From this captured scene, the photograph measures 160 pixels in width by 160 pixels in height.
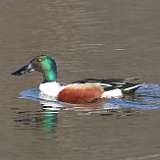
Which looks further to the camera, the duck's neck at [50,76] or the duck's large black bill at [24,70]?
the duck's large black bill at [24,70]

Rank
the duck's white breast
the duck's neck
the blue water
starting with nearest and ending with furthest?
the blue water, the duck's white breast, the duck's neck

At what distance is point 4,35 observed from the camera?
74.8 ft

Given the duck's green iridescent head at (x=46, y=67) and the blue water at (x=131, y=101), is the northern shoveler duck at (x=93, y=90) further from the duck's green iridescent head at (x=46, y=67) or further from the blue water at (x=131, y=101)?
the duck's green iridescent head at (x=46, y=67)

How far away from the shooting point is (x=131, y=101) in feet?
49.2

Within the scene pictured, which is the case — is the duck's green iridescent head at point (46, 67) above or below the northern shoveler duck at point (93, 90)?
above

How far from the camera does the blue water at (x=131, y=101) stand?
14.7 metres

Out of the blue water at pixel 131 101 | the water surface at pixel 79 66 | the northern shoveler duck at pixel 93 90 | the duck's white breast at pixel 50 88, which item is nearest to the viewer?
the water surface at pixel 79 66

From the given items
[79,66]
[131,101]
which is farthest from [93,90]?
[79,66]

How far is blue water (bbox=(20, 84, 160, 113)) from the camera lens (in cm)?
1470

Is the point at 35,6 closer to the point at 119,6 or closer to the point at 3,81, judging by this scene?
the point at 119,6

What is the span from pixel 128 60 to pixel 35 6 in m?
9.87

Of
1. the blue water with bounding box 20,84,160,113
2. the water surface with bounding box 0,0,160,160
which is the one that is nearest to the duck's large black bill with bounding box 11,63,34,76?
the water surface with bounding box 0,0,160,160

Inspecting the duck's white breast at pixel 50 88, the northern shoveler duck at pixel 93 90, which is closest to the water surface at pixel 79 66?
the northern shoveler duck at pixel 93 90

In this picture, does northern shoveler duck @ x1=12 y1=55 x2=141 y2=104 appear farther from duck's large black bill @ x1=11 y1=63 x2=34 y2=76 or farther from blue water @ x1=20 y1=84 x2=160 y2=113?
duck's large black bill @ x1=11 y1=63 x2=34 y2=76
